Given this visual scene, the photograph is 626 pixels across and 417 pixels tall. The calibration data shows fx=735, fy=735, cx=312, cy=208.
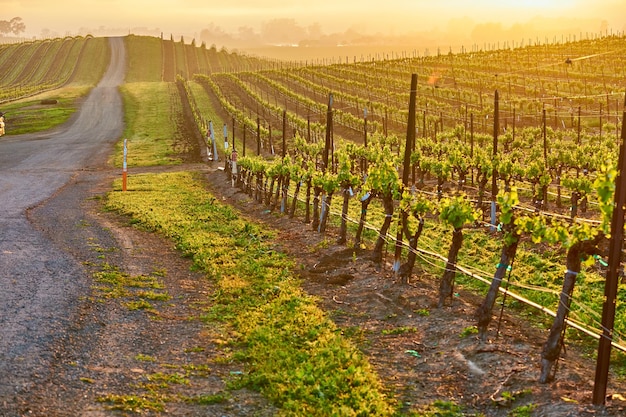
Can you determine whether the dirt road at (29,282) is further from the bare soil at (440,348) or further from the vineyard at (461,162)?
the vineyard at (461,162)

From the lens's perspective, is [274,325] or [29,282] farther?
[29,282]

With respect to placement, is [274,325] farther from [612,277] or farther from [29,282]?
[612,277]

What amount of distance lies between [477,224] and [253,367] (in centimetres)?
2022

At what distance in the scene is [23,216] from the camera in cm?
3456

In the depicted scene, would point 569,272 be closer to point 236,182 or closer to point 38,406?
point 38,406

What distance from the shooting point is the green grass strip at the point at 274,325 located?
14.0 m

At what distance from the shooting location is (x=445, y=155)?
48.9 m

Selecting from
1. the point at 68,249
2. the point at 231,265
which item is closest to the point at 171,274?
the point at 231,265

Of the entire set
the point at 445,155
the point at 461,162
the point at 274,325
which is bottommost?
the point at 274,325

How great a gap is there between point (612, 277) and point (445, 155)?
3619cm

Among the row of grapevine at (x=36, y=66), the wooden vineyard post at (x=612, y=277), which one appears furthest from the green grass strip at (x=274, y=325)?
the row of grapevine at (x=36, y=66)

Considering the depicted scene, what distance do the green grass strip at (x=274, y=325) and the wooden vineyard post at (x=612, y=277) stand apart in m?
3.76

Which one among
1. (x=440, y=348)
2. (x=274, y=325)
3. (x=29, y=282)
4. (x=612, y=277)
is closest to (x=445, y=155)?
(x=274, y=325)

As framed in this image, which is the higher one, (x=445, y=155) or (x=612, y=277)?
(x=612, y=277)
